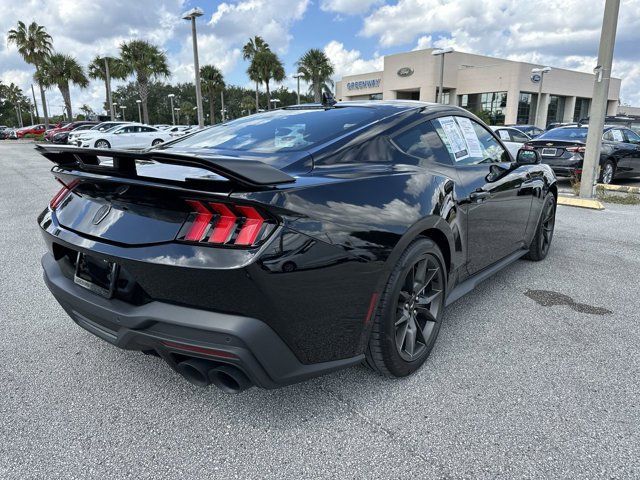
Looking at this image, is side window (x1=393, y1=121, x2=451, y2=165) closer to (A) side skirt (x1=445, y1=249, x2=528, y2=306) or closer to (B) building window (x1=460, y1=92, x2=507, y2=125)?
(A) side skirt (x1=445, y1=249, x2=528, y2=306)

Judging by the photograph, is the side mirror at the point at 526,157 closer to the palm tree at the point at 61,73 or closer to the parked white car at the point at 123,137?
the parked white car at the point at 123,137

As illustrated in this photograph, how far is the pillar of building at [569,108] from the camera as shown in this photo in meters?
52.2

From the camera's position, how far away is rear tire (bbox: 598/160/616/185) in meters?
10.7

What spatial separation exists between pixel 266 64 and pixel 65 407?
4874 cm

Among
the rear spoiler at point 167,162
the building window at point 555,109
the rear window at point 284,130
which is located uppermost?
the building window at point 555,109

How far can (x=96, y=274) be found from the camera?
2.17 m

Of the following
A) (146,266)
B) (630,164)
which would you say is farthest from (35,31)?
(146,266)

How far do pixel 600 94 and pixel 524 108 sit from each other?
42.7 metres

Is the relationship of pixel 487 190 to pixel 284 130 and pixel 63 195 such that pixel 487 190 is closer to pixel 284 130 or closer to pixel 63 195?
pixel 284 130

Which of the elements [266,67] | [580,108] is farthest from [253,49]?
[580,108]

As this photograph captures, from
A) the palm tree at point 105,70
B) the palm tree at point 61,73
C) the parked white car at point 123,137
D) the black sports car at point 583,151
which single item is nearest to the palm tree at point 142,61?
the palm tree at point 105,70

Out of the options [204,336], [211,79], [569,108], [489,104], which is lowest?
[204,336]

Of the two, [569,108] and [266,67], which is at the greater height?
[266,67]

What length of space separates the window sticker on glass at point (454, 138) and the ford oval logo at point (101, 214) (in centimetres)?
212
